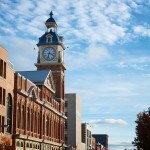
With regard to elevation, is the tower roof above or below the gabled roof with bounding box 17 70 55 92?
above

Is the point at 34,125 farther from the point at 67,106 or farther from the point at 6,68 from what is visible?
the point at 67,106

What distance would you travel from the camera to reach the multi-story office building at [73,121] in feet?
538

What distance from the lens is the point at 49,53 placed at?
112375 mm

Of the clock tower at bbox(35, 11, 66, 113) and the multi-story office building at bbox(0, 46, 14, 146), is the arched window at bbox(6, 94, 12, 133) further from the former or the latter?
the clock tower at bbox(35, 11, 66, 113)

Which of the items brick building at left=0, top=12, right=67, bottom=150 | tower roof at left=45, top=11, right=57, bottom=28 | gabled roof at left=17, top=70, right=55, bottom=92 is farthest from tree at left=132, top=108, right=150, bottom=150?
tower roof at left=45, top=11, right=57, bottom=28

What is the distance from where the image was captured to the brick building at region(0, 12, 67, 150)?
6625 cm

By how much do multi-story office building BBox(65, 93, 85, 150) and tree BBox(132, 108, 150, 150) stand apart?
95946mm

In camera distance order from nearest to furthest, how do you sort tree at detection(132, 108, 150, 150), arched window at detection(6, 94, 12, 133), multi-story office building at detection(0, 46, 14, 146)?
multi-story office building at detection(0, 46, 14, 146) → tree at detection(132, 108, 150, 150) → arched window at detection(6, 94, 12, 133)

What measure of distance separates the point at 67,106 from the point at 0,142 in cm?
11138

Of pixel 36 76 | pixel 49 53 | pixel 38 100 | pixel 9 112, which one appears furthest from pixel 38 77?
pixel 49 53

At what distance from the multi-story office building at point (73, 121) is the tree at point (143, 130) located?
95946 millimetres

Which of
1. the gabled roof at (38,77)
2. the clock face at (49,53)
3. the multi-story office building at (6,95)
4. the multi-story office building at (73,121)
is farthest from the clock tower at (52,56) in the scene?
the multi-story office building at (73,121)

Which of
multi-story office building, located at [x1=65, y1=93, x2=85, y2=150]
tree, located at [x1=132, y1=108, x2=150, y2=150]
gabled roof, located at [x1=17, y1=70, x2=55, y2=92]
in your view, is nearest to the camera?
tree, located at [x1=132, y1=108, x2=150, y2=150]

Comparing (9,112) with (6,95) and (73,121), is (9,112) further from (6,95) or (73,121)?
(73,121)
